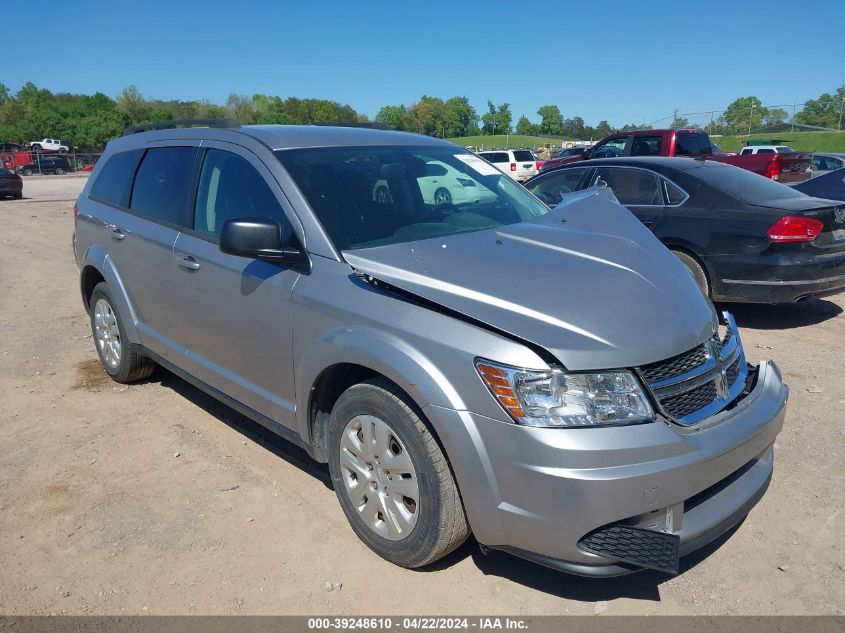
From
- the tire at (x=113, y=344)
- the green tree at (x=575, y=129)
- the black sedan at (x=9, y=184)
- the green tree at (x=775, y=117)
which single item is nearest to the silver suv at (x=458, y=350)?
the tire at (x=113, y=344)

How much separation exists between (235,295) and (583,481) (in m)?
2.04

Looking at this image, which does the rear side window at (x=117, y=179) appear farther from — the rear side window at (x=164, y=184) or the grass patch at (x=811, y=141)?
the grass patch at (x=811, y=141)

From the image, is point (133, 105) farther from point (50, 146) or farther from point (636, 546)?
point (636, 546)

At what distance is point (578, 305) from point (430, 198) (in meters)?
1.39

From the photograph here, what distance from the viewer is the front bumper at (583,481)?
2270 millimetres

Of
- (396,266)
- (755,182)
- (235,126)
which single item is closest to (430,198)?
(396,266)

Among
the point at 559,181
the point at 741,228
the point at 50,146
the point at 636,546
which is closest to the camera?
the point at 636,546

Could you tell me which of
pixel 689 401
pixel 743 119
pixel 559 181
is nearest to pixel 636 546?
pixel 689 401

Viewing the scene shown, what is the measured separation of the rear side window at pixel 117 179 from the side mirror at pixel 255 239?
2.07m

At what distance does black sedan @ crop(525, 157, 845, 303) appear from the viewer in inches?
232

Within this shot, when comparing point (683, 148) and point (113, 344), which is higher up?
point (683, 148)

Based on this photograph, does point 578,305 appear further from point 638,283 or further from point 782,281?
point 782,281

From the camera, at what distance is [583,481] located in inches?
88.7

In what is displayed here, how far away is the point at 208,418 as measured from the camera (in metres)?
4.54
